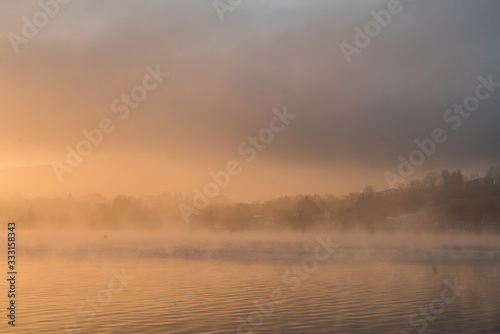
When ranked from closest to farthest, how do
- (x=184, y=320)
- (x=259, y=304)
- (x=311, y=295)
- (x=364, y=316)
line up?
(x=184, y=320), (x=364, y=316), (x=259, y=304), (x=311, y=295)

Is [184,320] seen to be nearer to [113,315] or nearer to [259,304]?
[113,315]

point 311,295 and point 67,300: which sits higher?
point 67,300

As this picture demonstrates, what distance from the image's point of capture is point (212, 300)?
1938 inches

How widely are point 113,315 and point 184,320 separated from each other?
6.03m

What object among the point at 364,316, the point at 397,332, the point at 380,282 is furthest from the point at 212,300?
the point at 380,282

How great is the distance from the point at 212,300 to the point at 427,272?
4663 centimetres

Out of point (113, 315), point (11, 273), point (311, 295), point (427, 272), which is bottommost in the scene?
point (427, 272)

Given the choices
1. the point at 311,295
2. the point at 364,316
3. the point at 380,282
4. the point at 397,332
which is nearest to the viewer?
the point at 397,332

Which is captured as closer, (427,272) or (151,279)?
(151,279)

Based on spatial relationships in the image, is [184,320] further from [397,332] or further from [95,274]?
[95,274]

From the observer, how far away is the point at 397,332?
35.9 meters

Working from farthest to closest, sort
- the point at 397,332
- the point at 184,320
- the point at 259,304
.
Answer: the point at 259,304, the point at 184,320, the point at 397,332

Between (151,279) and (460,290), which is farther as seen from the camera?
(151,279)

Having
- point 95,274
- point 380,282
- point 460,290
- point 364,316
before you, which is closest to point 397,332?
point 364,316
